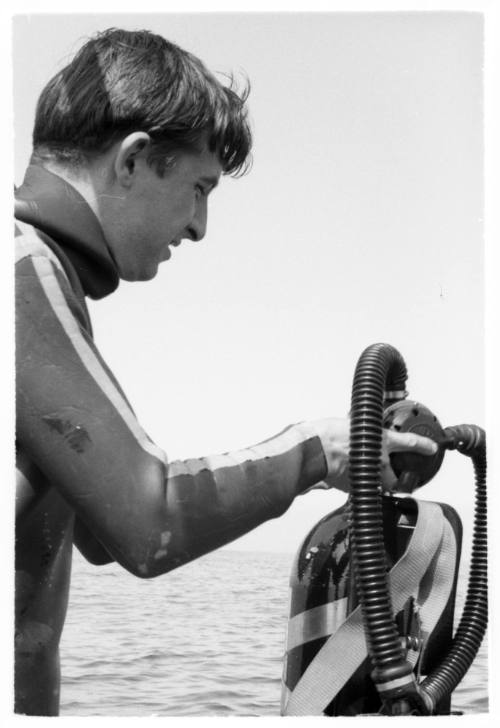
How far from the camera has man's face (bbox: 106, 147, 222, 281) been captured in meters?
1.70

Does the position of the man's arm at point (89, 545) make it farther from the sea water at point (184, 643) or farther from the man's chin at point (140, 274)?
the man's chin at point (140, 274)

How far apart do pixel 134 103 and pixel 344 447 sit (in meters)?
0.67

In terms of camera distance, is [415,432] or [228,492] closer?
[228,492]

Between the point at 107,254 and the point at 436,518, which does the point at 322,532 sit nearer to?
the point at 436,518

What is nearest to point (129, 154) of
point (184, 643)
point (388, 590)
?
point (388, 590)

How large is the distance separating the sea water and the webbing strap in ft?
0.60

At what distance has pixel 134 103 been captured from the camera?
170 cm

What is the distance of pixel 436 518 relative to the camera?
80.0 inches

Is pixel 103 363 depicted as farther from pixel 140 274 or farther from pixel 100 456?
pixel 140 274

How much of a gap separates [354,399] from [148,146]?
55cm

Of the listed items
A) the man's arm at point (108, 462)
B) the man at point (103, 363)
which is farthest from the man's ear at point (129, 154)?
the man's arm at point (108, 462)

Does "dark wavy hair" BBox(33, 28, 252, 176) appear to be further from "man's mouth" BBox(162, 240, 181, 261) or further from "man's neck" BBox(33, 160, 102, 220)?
"man's mouth" BBox(162, 240, 181, 261)

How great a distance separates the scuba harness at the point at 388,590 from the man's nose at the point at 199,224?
368 mm

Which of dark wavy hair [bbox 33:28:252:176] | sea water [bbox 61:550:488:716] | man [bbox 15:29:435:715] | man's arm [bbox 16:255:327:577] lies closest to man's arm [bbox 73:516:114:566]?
man [bbox 15:29:435:715]
